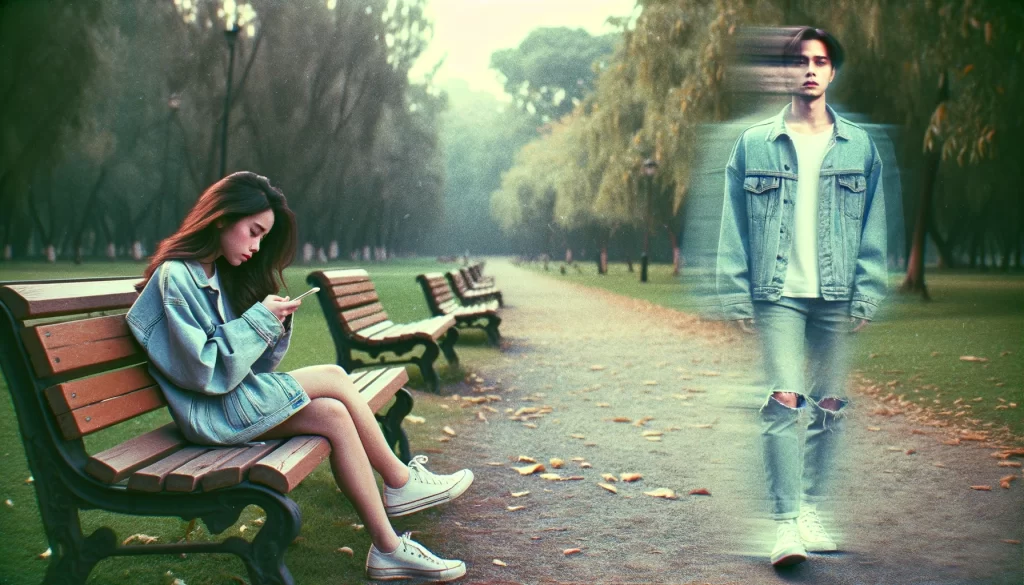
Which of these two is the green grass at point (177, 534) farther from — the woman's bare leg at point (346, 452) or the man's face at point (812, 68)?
the man's face at point (812, 68)

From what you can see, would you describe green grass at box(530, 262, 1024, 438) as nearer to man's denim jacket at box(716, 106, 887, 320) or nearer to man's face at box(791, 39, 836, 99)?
man's denim jacket at box(716, 106, 887, 320)

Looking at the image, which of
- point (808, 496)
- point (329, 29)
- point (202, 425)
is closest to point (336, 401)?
point (202, 425)

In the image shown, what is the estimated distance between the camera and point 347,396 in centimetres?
301

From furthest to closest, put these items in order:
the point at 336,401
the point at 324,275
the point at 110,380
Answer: the point at 324,275 < the point at 336,401 < the point at 110,380

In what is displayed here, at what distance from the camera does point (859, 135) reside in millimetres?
3023

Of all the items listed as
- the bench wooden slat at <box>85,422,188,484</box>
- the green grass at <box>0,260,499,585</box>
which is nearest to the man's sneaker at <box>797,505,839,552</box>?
the green grass at <box>0,260,499,585</box>

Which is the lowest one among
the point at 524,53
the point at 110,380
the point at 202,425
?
the point at 202,425

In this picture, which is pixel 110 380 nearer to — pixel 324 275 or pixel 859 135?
pixel 859 135

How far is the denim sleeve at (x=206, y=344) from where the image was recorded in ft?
8.32

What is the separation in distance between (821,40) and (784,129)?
322 millimetres

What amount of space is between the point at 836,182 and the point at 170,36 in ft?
33.4

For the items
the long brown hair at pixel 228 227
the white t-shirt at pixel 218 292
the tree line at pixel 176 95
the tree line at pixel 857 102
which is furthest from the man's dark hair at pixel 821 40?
the tree line at pixel 176 95

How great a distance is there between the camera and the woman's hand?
2705 millimetres

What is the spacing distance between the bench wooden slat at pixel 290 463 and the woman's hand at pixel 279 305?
0.39m
